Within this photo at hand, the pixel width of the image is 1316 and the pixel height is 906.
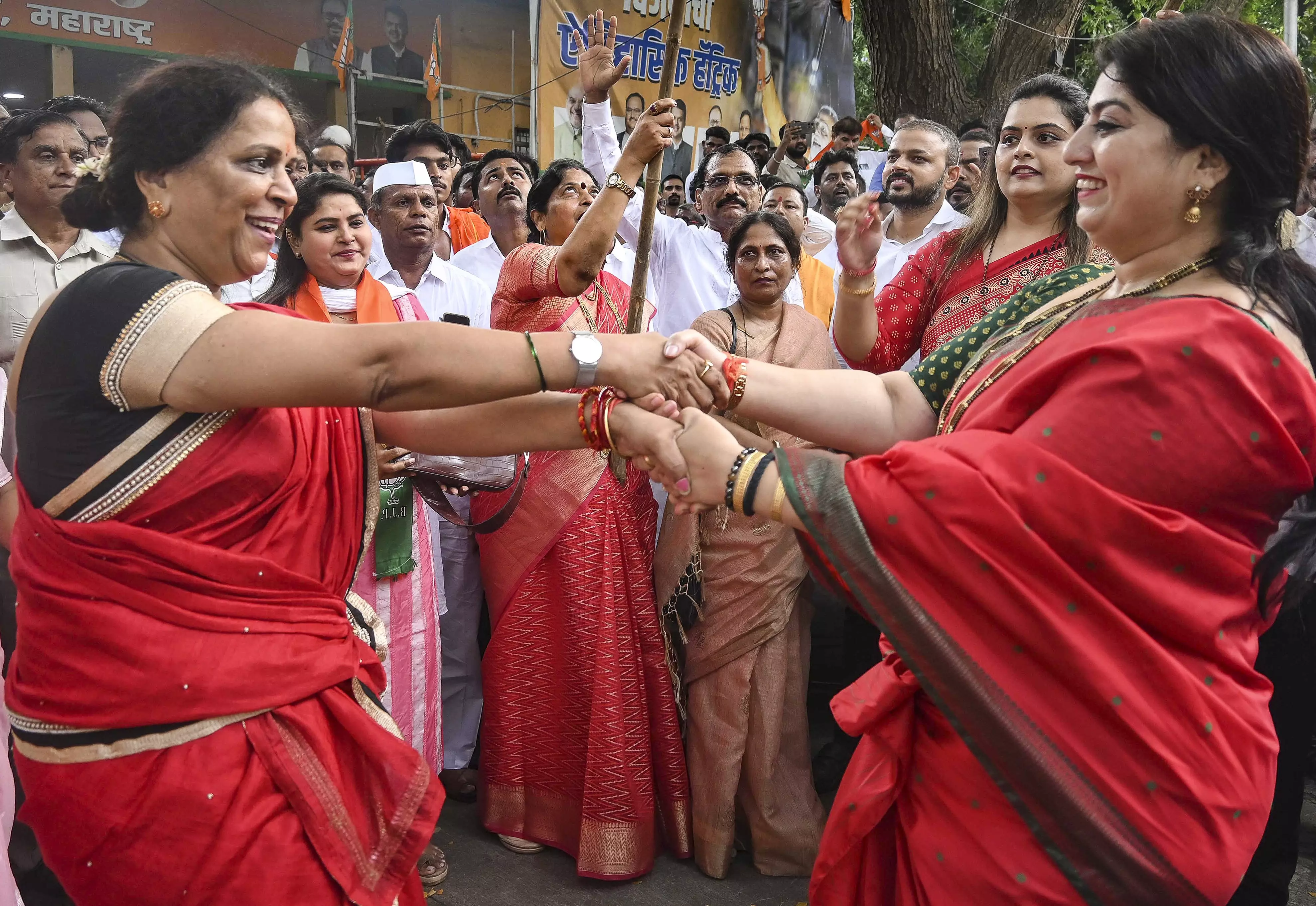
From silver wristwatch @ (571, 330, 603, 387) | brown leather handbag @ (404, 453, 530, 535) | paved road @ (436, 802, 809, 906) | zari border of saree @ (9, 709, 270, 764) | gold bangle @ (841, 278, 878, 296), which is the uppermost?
gold bangle @ (841, 278, 878, 296)

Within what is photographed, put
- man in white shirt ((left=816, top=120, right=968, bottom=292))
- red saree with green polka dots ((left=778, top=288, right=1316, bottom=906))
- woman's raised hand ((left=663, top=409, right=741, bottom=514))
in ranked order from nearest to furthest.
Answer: red saree with green polka dots ((left=778, top=288, right=1316, bottom=906)), woman's raised hand ((left=663, top=409, right=741, bottom=514)), man in white shirt ((left=816, top=120, right=968, bottom=292))

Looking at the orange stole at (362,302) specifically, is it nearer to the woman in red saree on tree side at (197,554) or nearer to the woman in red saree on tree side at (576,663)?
the woman in red saree on tree side at (576,663)

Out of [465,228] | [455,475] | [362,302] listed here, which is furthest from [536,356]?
[465,228]

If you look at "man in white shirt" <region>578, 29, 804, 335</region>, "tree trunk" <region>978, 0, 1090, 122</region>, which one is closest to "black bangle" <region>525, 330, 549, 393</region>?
"man in white shirt" <region>578, 29, 804, 335</region>

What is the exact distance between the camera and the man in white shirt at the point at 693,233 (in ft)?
16.2

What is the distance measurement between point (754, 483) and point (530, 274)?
1954 mm

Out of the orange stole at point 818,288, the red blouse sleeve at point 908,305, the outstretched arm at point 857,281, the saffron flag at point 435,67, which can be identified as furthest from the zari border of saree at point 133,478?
the saffron flag at point 435,67

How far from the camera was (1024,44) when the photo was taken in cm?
1041

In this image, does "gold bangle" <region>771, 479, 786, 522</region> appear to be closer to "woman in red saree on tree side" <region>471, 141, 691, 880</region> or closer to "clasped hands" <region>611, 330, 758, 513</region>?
"clasped hands" <region>611, 330, 758, 513</region>

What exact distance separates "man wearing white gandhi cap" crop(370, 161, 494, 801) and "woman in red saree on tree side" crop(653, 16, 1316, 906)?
2.61m

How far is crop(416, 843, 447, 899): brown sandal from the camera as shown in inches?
139

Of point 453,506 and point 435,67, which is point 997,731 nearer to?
point 453,506

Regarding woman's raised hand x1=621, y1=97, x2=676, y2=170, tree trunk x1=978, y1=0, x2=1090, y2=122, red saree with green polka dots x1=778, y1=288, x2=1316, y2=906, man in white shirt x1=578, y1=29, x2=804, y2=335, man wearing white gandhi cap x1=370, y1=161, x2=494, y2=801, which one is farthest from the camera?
tree trunk x1=978, y1=0, x2=1090, y2=122

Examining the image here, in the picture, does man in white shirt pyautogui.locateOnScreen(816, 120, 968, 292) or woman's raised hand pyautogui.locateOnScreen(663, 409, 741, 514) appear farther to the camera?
man in white shirt pyautogui.locateOnScreen(816, 120, 968, 292)
